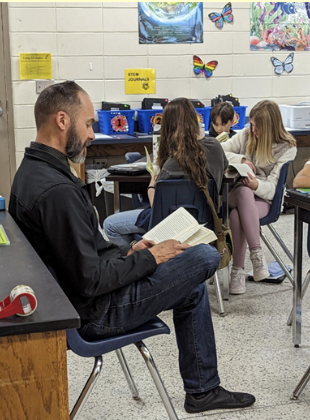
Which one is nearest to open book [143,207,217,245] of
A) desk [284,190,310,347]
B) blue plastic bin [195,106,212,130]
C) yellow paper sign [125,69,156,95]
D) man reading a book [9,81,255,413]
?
man reading a book [9,81,255,413]

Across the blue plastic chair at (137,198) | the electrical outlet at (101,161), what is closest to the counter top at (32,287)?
A: the blue plastic chair at (137,198)

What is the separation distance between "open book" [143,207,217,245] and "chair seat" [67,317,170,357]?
21.4 inches

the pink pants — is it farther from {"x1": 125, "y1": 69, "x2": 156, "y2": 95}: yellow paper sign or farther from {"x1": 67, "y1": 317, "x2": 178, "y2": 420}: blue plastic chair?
{"x1": 125, "y1": 69, "x2": 156, "y2": 95}: yellow paper sign

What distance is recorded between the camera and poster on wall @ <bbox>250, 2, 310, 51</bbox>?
17.7ft

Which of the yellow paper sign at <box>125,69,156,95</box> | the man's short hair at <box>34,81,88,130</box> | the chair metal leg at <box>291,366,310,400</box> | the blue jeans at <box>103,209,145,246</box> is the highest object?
the yellow paper sign at <box>125,69,156,95</box>

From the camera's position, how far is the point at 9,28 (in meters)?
4.80

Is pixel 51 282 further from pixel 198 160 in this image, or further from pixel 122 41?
pixel 122 41

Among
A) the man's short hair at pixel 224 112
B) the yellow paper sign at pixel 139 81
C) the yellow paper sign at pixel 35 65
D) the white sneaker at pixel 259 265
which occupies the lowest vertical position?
the white sneaker at pixel 259 265

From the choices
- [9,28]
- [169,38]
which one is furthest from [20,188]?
[169,38]

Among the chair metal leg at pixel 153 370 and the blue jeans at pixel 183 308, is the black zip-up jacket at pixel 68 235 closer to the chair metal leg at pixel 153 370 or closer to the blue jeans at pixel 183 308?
the blue jeans at pixel 183 308

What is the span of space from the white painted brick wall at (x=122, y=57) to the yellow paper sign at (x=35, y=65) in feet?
0.17

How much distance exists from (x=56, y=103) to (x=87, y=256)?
1.75 feet

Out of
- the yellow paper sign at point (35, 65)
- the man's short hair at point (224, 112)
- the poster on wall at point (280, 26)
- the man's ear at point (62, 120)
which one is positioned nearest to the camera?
the man's ear at point (62, 120)

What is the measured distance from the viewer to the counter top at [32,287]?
115 cm
